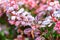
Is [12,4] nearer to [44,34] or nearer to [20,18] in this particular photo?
[20,18]

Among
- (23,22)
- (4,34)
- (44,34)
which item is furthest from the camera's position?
(4,34)

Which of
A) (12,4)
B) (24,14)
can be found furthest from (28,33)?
(12,4)

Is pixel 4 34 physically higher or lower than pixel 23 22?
lower

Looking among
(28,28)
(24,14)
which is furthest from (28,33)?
(24,14)

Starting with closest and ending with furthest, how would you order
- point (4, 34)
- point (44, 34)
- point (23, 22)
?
point (44, 34)
point (23, 22)
point (4, 34)

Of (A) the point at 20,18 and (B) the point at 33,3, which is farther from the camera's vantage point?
(B) the point at 33,3

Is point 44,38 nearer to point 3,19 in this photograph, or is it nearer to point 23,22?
point 23,22

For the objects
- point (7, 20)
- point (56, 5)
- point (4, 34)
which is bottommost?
point (4, 34)
